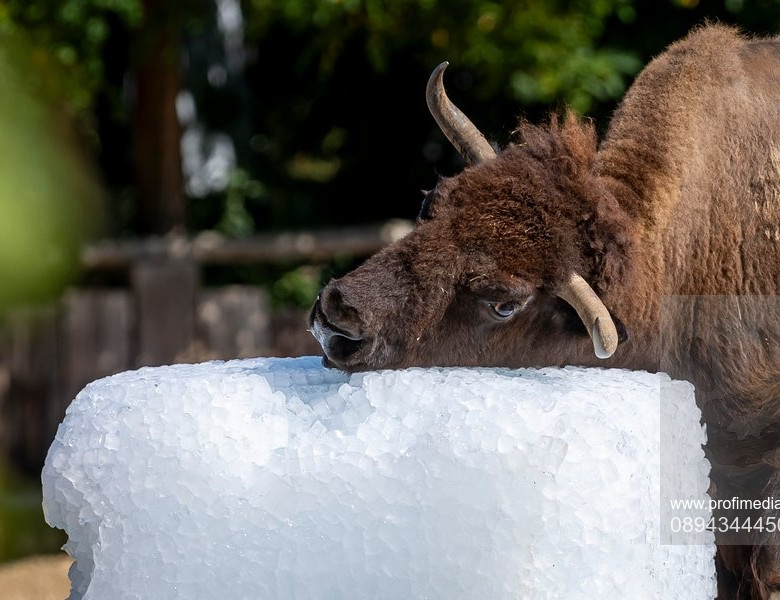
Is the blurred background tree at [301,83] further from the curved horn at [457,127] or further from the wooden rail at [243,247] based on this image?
the curved horn at [457,127]

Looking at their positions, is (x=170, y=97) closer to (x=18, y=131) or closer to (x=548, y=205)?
(x=18, y=131)

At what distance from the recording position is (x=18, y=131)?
9531 mm

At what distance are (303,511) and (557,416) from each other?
623 millimetres

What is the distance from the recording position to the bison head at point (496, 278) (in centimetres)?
311

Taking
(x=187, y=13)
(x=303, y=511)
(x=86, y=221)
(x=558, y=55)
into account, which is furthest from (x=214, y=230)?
(x=303, y=511)

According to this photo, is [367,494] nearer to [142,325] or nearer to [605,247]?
[605,247]

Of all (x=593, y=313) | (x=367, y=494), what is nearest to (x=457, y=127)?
(x=593, y=313)

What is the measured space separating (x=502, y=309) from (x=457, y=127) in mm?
661

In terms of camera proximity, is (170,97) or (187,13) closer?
(187,13)

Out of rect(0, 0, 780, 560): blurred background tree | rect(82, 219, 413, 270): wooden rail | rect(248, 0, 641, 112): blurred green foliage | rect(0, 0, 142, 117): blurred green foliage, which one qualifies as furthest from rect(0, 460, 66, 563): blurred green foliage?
rect(248, 0, 641, 112): blurred green foliage

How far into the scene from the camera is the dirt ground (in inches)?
209

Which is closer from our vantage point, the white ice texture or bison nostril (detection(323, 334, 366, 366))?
the white ice texture

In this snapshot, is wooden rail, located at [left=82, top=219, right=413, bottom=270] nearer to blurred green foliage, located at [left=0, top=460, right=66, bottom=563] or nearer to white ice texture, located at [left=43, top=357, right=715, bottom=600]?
blurred green foliage, located at [left=0, top=460, right=66, bottom=563]

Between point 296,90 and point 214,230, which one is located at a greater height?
point 296,90
